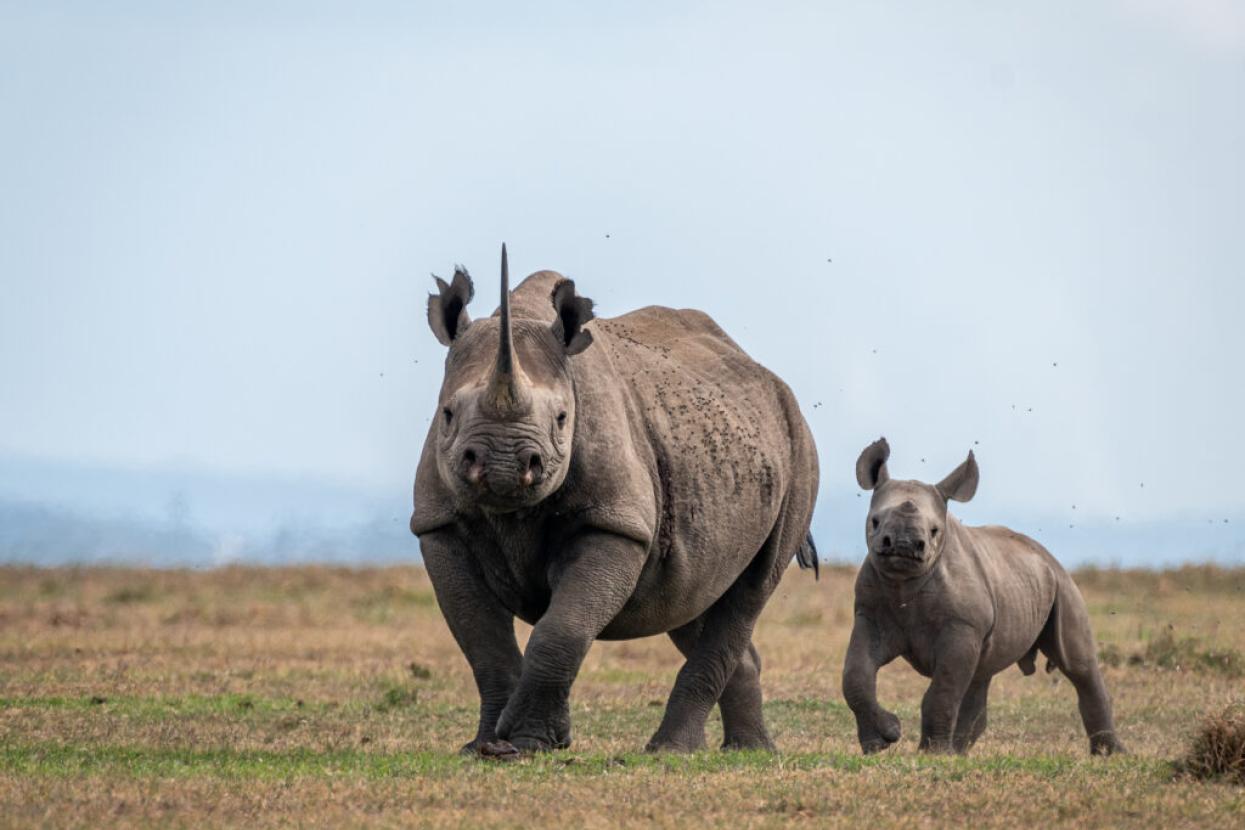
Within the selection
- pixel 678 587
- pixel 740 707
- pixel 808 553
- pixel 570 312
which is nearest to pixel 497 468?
pixel 570 312

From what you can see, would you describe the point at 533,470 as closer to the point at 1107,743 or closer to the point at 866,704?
the point at 866,704

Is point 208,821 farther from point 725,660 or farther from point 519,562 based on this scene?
point 725,660

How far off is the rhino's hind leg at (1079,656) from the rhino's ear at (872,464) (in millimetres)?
1566

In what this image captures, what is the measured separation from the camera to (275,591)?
28.6 m

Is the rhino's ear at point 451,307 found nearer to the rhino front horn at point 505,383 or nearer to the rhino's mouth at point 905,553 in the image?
the rhino front horn at point 505,383

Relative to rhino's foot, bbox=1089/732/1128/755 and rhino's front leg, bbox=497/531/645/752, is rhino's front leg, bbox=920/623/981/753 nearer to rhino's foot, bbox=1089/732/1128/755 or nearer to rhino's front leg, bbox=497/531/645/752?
rhino's foot, bbox=1089/732/1128/755

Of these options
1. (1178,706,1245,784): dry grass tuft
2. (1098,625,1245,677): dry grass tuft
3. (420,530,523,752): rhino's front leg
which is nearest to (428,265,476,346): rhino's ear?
(420,530,523,752): rhino's front leg

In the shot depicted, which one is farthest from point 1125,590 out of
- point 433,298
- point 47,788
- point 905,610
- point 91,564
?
point 47,788

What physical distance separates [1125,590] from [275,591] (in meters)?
11.4

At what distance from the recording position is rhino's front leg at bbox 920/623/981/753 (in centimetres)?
1187

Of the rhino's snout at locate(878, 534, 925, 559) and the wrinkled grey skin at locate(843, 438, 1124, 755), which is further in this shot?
the rhino's snout at locate(878, 534, 925, 559)

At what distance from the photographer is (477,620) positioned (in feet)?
31.4

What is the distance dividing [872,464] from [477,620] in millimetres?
4019

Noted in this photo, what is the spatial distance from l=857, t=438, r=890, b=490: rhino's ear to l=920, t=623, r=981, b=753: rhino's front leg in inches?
43.7
